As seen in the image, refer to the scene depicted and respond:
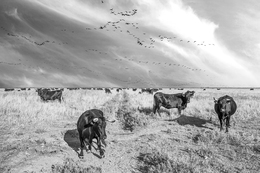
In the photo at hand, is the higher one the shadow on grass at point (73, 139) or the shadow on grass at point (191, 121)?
the shadow on grass at point (191, 121)

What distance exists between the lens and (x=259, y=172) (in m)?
5.71

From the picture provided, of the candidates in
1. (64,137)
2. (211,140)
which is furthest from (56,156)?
(211,140)

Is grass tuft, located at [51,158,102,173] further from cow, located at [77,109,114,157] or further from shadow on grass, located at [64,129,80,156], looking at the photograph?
shadow on grass, located at [64,129,80,156]

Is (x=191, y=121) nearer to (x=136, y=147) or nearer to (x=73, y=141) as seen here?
(x=136, y=147)

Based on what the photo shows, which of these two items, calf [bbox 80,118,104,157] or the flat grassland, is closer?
the flat grassland

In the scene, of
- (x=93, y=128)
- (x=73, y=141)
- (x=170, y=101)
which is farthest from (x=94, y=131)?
(x=170, y=101)

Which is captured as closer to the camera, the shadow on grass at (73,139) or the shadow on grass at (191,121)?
the shadow on grass at (73,139)

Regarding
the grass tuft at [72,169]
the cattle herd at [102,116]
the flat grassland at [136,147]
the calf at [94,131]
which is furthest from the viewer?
the cattle herd at [102,116]

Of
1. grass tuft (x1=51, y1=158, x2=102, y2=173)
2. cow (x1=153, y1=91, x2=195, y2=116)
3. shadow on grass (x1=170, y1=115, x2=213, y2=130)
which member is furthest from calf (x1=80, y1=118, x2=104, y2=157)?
cow (x1=153, y1=91, x2=195, y2=116)

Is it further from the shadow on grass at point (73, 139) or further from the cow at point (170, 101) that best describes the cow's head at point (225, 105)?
the shadow on grass at point (73, 139)

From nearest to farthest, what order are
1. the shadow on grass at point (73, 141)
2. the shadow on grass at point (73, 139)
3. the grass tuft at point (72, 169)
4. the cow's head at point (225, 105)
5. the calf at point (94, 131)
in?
the grass tuft at point (72, 169) < the calf at point (94, 131) < the shadow on grass at point (73, 141) < the shadow on grass at point (73, 139) < the cow's head at point (225, 105)

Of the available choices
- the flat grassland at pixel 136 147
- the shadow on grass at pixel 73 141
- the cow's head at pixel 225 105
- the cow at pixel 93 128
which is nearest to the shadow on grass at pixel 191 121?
the flat grassland at pixel 136 147

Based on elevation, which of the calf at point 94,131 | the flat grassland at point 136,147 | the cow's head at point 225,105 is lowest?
the flat grassland at point 136,147

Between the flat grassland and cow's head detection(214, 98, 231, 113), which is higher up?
cow's head detection(214, 98, 231, 113)
